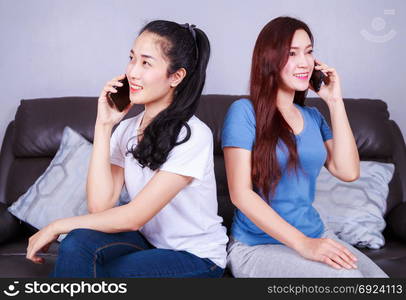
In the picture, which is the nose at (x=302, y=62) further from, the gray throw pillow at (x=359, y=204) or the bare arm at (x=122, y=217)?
the gray throw pillow at (x=359, y=204)

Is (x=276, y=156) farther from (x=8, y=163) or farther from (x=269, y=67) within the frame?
(x=8, y=163)

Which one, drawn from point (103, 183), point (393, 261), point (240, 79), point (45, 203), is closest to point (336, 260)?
point (393, 261)

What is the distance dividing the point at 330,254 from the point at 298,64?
585 mm

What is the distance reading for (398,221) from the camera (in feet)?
6.59

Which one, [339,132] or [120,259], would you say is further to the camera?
[339,132]

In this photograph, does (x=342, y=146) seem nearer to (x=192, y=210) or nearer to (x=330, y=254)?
(x=330, y=254)

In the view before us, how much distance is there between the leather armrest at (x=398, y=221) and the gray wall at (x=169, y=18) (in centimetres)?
72

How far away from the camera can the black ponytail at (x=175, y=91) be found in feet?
4.63

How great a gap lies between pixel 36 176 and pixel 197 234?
1022 millimetres

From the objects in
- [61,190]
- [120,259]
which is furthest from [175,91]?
[61,190]

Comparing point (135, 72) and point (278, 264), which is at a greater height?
point (135, 72)

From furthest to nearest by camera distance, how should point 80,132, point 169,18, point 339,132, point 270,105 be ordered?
1. point 169,18
2. point 80,132
3. point 339,132
4. point 270,105

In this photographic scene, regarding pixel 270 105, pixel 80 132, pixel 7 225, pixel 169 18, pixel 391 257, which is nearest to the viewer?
pixel 270 105

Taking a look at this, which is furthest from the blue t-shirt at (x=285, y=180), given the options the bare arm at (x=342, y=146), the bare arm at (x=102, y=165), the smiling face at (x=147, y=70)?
the bare arm at (x=102, y=165)
